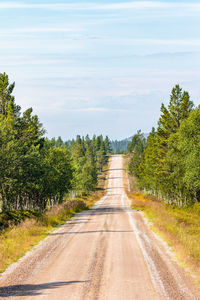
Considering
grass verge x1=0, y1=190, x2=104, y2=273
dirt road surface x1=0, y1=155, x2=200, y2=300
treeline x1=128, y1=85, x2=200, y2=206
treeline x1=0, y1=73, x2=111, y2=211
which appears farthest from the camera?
treeline x1=128, y1=85, x2=200, y2=206

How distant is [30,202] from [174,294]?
44.5 m

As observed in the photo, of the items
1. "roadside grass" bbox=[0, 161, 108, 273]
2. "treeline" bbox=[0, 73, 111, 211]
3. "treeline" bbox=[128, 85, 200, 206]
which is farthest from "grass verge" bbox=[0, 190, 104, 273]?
"treeline" bbox=[128, 85, 200, 206]

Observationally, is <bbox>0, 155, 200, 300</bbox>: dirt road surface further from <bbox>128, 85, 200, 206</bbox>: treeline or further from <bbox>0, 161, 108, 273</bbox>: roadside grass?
<bbox>128, 85, 200, 206</bbox>: treeline

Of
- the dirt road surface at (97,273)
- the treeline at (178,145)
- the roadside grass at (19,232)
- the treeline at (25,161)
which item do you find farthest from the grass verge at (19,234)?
the treeline at (178,145)

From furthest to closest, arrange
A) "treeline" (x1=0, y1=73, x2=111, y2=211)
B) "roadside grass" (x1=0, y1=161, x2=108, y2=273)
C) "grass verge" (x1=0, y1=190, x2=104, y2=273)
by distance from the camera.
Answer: "treeline" (x1=0, y1=73, x2=111, y2=211)
"roadside grass" (x1=0, y1=161, x2=108, y2=273)
"grass verge" (x1=0, y1=190, x2=104, y2=273)

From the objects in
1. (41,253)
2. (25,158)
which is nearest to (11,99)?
(25,158)

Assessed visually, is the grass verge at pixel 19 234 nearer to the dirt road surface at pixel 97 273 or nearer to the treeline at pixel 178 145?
the dirt road surface at pixel 97 273

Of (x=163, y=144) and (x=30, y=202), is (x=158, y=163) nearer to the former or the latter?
(x=163, y=144)

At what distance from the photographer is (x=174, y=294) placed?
8.84 metres

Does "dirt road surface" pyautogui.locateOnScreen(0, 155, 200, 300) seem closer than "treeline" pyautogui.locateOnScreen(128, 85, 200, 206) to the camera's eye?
Yes

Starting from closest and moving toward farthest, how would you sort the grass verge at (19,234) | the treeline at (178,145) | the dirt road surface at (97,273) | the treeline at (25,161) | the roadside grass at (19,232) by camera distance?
the dirt road surface at (97,273)
the grass verge at (19,234)
the roadside grass at (19,232)
the treeline at (25,161)
the treeline at (178,145)

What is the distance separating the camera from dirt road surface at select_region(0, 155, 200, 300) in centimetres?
892

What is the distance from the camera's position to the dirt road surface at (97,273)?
892 cm

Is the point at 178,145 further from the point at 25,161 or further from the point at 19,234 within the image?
the point at 19,234
